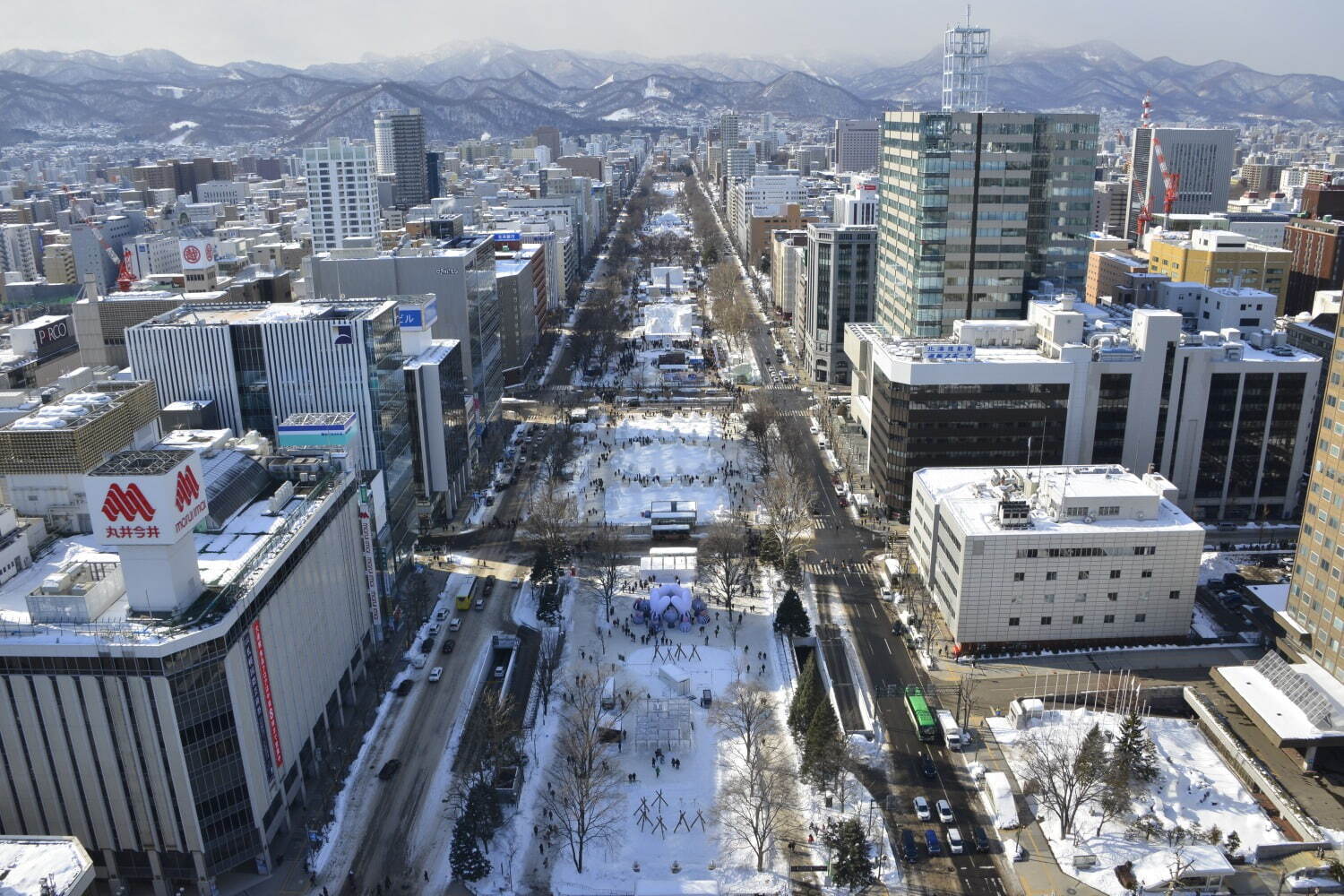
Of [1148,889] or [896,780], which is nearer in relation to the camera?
[1148,889]

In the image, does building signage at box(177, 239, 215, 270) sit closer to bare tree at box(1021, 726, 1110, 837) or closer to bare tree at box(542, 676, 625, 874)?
bare tree at box(542, 676, 625, 874)

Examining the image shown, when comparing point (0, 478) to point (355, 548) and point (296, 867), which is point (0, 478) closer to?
point (355, 548)

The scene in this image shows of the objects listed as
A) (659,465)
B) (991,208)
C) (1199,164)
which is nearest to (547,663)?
(659,465)

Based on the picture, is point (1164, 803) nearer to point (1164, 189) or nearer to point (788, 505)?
point (788, 505)

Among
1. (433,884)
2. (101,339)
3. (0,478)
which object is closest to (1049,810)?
(433,884)

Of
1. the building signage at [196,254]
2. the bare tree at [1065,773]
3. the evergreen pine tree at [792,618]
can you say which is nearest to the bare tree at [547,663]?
the evergreen pine tree at [792,618]
